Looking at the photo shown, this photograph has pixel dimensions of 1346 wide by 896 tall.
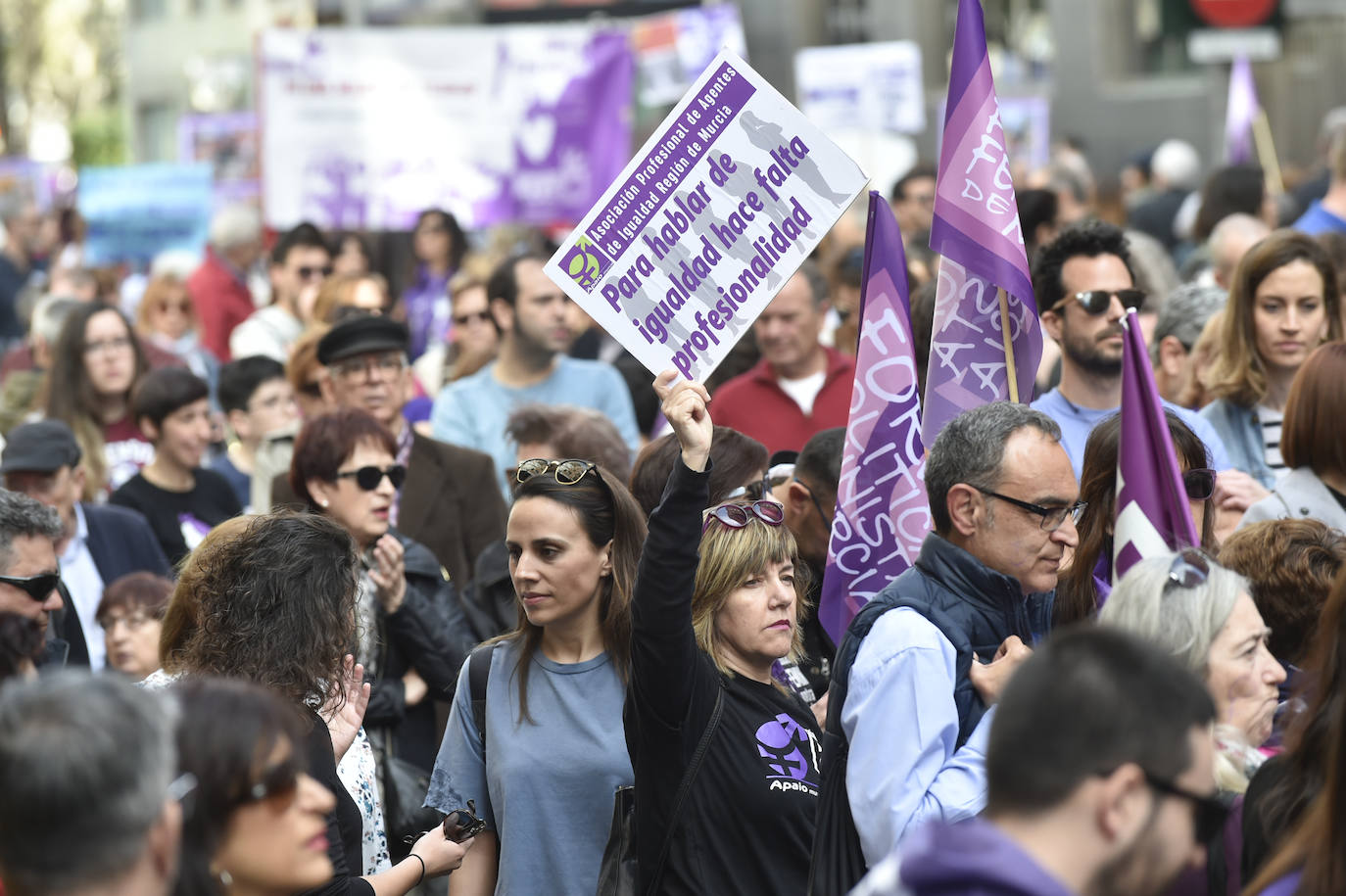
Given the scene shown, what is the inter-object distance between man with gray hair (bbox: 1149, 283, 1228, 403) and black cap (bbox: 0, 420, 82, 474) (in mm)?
4270

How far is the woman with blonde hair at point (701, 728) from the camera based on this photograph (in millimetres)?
3852

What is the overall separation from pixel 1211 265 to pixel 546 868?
6358mm

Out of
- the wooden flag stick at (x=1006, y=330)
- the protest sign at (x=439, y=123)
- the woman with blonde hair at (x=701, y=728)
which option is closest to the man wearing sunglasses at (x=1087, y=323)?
the wooden flag stick at (x=1006, y=330)

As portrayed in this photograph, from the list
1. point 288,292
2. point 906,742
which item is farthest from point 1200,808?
point 288,292

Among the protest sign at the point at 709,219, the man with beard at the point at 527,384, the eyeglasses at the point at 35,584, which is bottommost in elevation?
the man with beard at the point at 527,384

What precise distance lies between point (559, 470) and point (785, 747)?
0.89 metres

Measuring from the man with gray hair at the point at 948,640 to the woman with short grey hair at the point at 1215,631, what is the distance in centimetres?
30

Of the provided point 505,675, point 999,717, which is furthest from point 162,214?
point 999,717

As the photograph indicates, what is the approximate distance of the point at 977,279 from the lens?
5.20 metres

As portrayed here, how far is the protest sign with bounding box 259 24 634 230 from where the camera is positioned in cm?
1219

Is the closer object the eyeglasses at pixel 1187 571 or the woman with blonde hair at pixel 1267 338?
the eyeglasses at pixel 1187 571

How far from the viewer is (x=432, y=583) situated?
595 centimetres

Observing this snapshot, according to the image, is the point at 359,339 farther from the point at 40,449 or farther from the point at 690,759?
the point at 690,759

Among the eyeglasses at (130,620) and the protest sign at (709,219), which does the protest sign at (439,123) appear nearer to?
the eyeglasses at (130,620)
